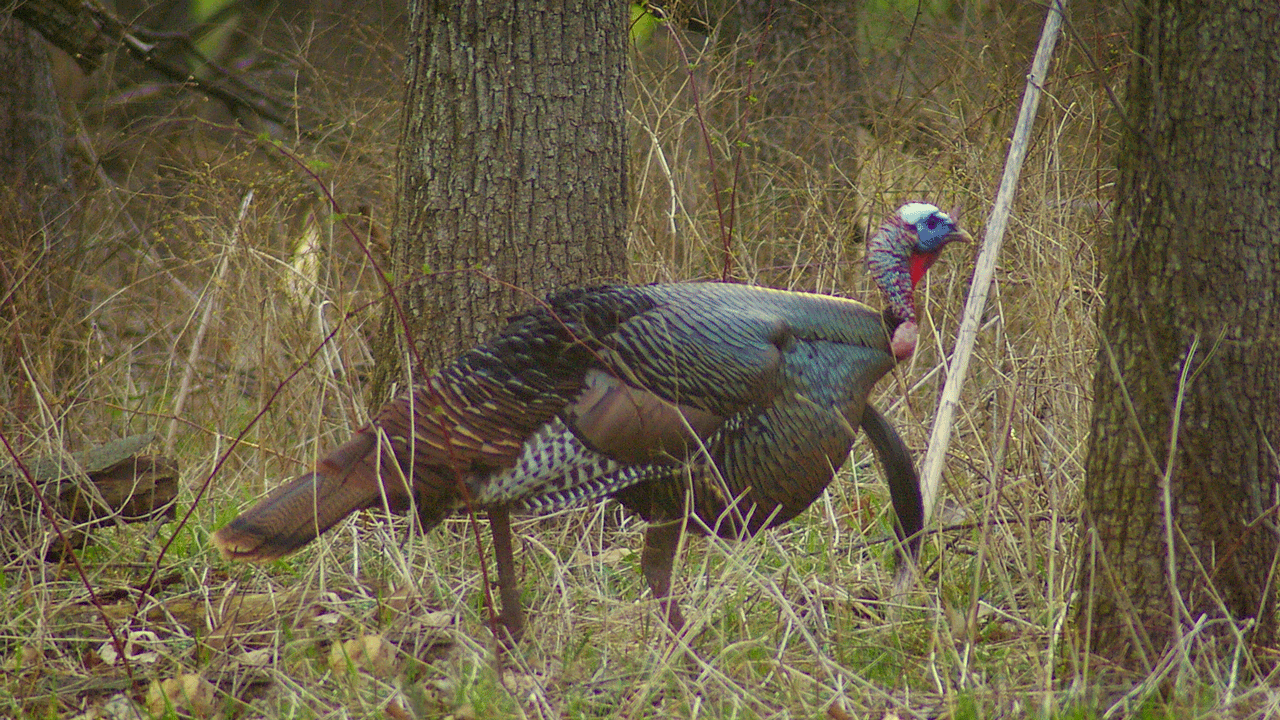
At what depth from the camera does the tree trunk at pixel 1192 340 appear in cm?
210

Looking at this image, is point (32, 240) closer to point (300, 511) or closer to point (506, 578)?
point (300, 511)

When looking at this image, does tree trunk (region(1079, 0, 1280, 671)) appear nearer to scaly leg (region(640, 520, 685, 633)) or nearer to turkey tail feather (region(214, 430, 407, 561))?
scaly leg (region(640, 520, 685, 633))

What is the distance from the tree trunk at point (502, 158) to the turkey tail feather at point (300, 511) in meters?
0.84

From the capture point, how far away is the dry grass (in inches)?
92.5

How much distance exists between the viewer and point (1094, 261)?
3467 millimetres

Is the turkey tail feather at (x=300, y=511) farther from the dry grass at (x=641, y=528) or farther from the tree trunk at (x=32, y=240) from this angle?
the tree trunk at (x=32, y=240)

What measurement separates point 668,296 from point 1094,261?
4.65 feet

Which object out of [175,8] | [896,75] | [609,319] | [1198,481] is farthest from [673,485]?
[175,8]

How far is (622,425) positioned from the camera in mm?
2666

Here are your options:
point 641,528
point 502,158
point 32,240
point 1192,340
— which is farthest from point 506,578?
point 32,240

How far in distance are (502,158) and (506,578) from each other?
1255 millimetres

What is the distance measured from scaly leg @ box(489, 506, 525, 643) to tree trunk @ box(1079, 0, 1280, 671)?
126 centimetres

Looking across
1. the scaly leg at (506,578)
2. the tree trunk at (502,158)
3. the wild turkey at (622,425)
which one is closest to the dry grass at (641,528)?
the scaly leg at (506,578)

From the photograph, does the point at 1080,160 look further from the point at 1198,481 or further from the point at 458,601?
the point at 458,601
